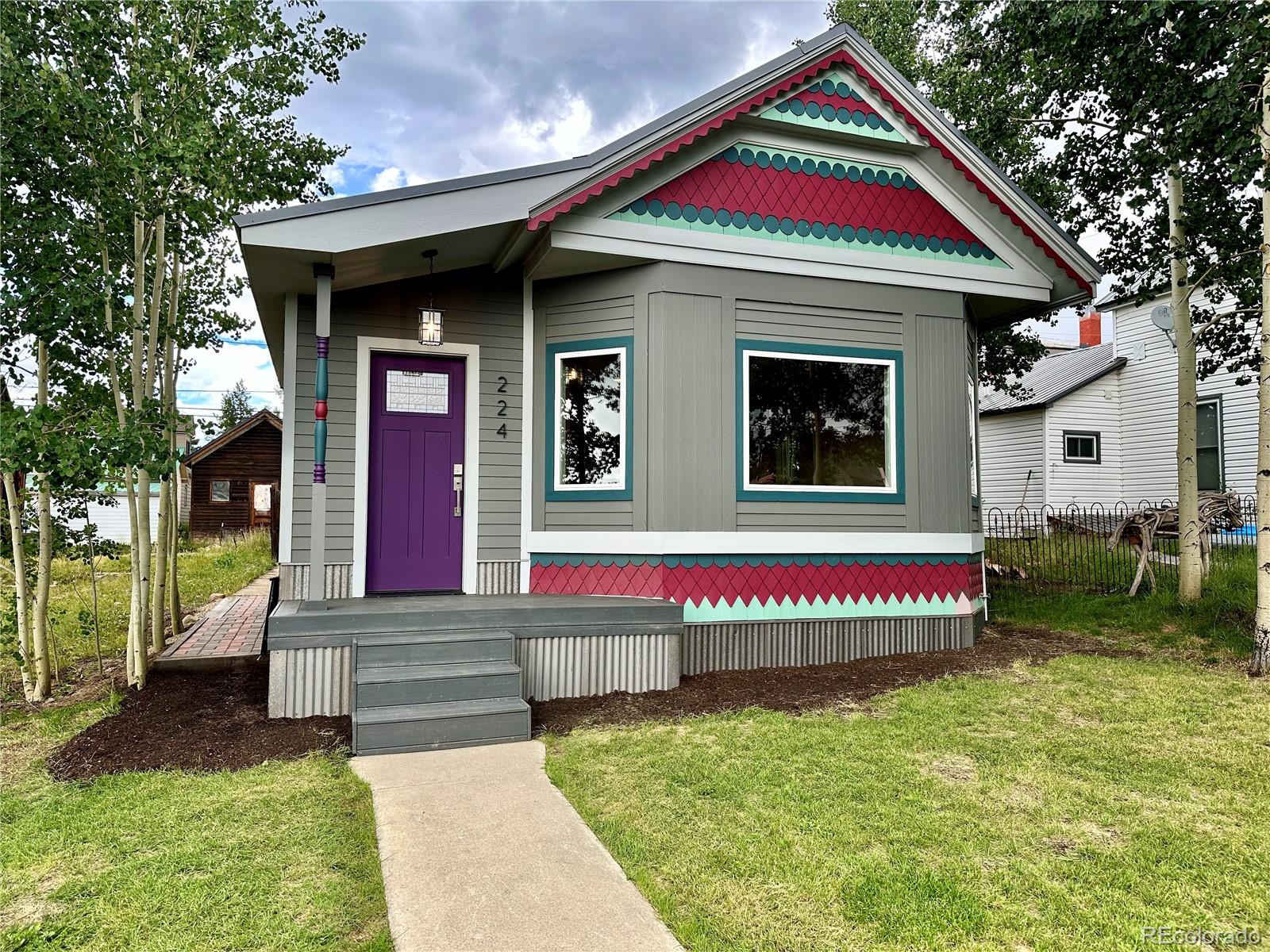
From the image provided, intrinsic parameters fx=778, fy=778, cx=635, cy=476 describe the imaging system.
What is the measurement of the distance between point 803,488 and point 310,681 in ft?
13.3

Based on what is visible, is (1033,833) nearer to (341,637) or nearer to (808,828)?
(808,828)

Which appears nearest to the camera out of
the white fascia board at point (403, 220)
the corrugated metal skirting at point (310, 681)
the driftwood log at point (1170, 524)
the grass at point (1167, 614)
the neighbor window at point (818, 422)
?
the corrugated metal skirting at point (310, 681)

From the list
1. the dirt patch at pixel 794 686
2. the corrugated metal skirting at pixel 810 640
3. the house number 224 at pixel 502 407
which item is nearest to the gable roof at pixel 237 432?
the house number 224 at pixel 502 407

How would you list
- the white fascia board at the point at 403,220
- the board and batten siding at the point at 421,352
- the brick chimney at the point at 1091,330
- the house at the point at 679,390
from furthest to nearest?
the brick chimney at the point at 1091,330 < the board and batten siding at the point at 421,352 < the house at the point at 679,390 < the white fascia board at the point at 403,220

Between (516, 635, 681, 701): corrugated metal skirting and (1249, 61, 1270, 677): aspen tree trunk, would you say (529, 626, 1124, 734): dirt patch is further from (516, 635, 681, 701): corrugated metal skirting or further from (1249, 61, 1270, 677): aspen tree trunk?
(1249, 61, 1270, 677): aspen tree trunk

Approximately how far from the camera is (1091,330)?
22062mm

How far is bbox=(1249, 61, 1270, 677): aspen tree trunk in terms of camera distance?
5.62 metres

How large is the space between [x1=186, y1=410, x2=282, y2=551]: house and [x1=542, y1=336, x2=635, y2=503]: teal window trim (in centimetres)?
2111

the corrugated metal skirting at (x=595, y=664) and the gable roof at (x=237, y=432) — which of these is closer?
the corrugated metal skirting at (x=595, y=664)

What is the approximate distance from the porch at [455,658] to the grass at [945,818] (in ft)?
2.05

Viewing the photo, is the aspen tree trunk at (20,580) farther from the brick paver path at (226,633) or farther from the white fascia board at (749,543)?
the white fascia board at (749,543)

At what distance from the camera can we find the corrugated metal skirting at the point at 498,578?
646 cm

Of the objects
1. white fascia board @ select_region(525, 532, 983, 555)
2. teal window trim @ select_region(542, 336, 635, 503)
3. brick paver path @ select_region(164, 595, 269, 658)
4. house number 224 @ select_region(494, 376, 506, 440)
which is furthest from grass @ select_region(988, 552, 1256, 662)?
brick paver path @ select_region(164, 595, 269, 658)

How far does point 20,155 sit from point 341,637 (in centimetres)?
373
